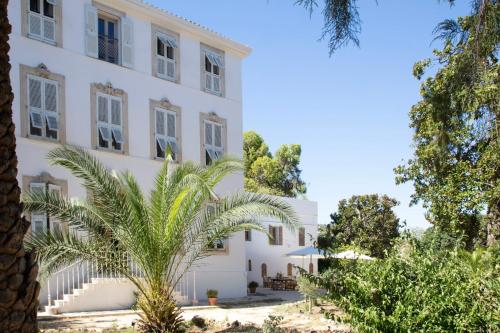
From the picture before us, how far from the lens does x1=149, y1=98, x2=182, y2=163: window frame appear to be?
20.0 metres

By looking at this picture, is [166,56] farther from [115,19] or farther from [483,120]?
[483,120]

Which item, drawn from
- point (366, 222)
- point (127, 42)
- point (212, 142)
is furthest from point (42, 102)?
point (366, 222)

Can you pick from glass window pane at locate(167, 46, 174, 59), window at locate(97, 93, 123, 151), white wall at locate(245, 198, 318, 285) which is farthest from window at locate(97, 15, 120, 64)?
white wall at locate(245, 198, 318, 285)

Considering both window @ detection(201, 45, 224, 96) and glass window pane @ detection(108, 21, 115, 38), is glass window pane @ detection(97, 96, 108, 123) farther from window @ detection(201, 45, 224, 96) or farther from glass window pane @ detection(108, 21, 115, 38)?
window @ detection(201, 45, 224, 96)

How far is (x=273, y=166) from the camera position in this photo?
45.1 m

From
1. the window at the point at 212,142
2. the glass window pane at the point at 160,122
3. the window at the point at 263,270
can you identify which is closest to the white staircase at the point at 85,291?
the glass window pane at the point at 160,122

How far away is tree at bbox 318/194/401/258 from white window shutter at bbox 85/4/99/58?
72.7 ft

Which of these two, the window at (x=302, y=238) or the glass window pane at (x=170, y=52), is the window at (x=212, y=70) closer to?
the glass window pane at (x=170, y=52)

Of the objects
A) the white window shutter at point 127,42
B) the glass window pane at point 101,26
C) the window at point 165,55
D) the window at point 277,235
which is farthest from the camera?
the window at point 277,235

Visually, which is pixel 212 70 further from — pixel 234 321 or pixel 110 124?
pixel 234 321

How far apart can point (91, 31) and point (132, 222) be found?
31.6ft

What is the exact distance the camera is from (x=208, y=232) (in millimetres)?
11781

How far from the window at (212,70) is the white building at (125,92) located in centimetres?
4

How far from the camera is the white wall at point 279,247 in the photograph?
28.8 meters
